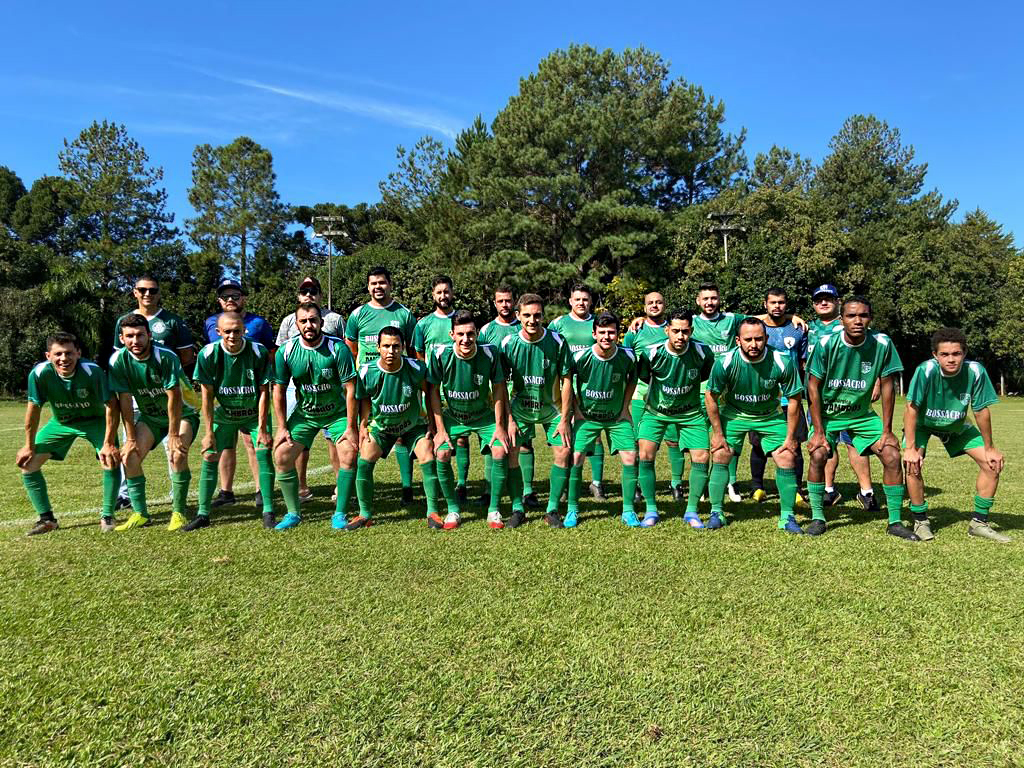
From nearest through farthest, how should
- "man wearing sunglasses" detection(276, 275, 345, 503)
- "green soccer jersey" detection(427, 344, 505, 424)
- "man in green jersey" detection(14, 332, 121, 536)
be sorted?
1. "man in green jersey" detection(14, 332, 121, 536)
2. "green soccer jersey" detection(427, 344, 505, 424)
3. "man wearing sunglasses" detection(276, 275, 345, 503)

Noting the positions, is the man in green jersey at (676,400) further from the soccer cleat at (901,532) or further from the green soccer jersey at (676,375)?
the soccer cleat at (901,532)

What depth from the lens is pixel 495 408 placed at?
18.3ft

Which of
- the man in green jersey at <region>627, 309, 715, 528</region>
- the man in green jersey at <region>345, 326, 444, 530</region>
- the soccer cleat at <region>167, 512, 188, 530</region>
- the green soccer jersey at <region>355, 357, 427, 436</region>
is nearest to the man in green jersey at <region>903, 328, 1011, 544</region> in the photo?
the man in green jersey at <region>627, 309, 715, 528</region>

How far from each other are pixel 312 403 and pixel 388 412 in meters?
0.68

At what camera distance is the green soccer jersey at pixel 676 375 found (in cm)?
557

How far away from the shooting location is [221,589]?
3750 mm

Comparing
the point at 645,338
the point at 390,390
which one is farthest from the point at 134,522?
the point at 645,338

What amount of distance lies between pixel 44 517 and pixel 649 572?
473 centimetres

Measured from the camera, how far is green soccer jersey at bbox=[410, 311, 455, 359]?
6.41 meters

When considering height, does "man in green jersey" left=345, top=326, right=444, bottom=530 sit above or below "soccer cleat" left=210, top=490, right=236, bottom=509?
above

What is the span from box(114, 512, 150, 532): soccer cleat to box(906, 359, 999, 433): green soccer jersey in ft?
20.4

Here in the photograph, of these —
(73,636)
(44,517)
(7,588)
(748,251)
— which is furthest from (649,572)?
(748,251)

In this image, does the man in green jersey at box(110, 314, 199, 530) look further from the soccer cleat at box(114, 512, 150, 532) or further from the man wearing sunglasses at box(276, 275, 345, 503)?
the man wearing sunglasses at box(276, 275, 345, 503)

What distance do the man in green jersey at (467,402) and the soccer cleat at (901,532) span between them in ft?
9.91
